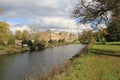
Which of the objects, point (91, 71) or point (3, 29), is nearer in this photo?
point (91, 71)

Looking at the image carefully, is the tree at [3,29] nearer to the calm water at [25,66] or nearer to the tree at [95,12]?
the calm water at [25,66]

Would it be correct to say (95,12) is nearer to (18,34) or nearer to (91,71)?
(91,71)

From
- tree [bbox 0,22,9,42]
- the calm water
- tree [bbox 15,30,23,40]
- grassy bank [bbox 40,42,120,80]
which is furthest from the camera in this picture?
tree [bbox 15,30,23,40]

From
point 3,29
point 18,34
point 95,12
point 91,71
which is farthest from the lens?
point 18,34

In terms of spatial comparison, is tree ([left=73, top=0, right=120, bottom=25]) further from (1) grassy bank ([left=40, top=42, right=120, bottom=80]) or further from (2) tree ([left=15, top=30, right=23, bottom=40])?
(2) tree ([left=15, top=30, right=23, bottom=40])

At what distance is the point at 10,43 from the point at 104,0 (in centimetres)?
4412

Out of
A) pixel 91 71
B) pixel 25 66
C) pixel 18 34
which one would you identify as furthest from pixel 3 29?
pixel 18 34

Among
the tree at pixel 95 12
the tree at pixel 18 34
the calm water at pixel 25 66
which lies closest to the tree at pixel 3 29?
the calm water at pixel 25 66

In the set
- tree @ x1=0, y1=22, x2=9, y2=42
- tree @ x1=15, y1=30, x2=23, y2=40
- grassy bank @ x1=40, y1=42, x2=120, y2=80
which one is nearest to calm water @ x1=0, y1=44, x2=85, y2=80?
grassy bank @ x1=40, y1=42, x2=120, y2=80

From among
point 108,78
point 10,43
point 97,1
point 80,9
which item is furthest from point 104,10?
point 10,43

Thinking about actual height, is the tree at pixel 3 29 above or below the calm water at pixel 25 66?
above

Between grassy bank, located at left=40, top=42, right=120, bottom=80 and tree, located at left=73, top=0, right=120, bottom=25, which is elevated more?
tree, located at left=73, top=0, right=120, bottom=25

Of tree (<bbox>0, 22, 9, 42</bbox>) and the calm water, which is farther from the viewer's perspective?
tree (<bbox>0, 22, 9, 42</bbox>)

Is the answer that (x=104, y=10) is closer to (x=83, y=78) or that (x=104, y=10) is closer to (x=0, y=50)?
(x=83, y=78)
